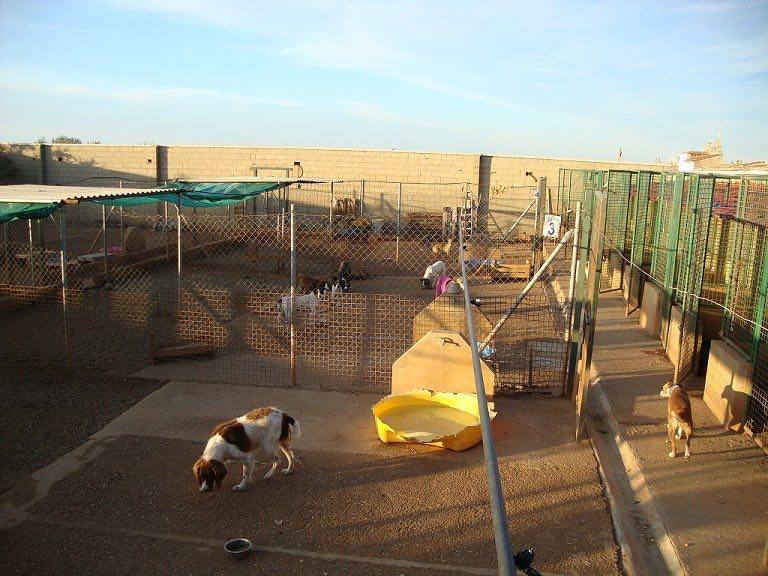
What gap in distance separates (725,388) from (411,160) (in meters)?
21.8

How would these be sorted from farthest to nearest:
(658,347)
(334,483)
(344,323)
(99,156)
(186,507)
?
1. (99,156)
2. (658,347)
3. (344,323)
4. (334,483)
5. (186,507)

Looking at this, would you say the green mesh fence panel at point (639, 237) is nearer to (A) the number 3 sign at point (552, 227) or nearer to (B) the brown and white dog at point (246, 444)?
(A) the number 3 sign at point (552, 227)

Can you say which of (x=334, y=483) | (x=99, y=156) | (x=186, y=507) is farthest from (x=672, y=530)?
(x=99, y=156)

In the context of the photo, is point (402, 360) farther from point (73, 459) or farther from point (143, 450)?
point (73, 459)

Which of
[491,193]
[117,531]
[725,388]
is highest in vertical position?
[491,193]

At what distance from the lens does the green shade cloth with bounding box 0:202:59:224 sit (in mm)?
9039

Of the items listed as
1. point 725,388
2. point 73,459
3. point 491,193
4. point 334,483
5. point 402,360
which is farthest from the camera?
point 491,193

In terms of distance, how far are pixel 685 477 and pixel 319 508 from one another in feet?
10.8

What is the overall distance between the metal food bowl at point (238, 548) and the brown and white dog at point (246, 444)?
788mm

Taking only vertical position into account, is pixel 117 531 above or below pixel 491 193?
below

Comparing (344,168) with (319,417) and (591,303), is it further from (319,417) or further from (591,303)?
(591,303)

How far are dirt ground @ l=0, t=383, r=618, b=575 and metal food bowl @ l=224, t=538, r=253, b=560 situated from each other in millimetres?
70

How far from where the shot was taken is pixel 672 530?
16.1 feet

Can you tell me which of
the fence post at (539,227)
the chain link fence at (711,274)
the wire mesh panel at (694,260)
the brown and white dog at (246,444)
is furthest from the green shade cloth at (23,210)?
the fence post at (539,227)
